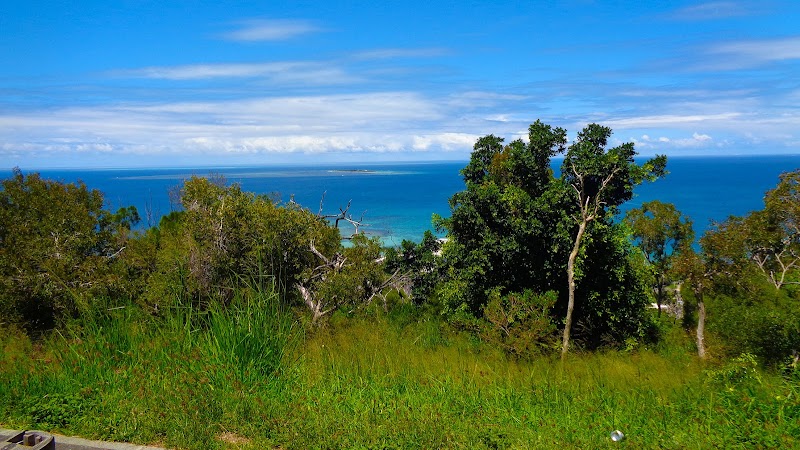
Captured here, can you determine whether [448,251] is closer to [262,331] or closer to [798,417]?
[262,331]

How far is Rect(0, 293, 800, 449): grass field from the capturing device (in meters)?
3.74

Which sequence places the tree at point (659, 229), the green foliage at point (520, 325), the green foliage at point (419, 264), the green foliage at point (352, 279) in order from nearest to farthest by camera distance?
the green foliage at point (520, 325), the green foliage at point (352, 279), the green foliage at point (419, 264), the tree at point (659, 229)

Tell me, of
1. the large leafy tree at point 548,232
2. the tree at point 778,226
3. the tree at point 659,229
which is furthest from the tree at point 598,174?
the tree at point 659,229

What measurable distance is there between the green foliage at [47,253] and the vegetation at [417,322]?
0.05m

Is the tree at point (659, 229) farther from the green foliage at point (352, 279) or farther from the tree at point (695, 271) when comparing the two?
the green foliage at point (352, 279)

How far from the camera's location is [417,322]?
12.6m

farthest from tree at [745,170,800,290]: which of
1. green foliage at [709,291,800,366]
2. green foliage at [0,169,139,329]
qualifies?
green foliage at [0,169,139,329]

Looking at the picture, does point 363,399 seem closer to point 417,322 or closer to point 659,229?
point 417,322

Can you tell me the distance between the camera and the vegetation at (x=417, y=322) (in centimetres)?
399

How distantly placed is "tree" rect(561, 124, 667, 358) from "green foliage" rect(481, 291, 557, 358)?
811mm

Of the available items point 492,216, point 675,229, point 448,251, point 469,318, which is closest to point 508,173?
point 492,216

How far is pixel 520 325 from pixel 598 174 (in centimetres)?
376

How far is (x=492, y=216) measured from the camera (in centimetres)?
1188

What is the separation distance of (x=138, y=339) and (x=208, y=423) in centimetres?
158
